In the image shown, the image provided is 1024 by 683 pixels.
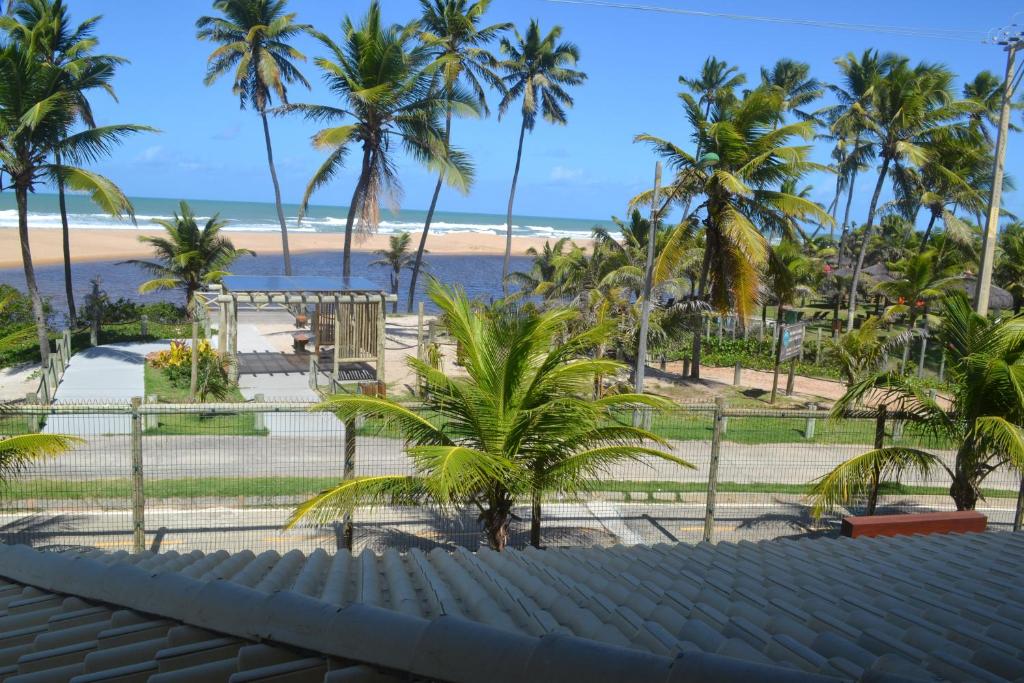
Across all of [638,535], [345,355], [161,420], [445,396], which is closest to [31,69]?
[161,420]

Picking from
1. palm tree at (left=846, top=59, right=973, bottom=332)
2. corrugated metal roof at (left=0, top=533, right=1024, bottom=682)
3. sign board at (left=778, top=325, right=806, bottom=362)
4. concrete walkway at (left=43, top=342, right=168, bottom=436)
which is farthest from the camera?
palm tree at (left=846, top=59, right=973, bottom=332)

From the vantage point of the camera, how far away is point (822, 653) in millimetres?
3781

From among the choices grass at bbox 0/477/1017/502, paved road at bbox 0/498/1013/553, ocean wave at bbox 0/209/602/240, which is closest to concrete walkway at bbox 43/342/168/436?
grass at bbox 0/477/1017/502

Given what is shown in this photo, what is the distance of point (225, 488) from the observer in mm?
11125

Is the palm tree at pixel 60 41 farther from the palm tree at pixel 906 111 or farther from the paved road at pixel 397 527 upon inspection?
the palm tree at pixel 906 111

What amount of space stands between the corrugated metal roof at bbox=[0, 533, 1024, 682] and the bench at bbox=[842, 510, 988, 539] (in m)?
0.97

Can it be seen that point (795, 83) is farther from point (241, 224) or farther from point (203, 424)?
point (241, 224)

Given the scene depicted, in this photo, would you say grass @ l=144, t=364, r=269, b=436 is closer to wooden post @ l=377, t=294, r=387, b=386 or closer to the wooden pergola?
the wooden pergola

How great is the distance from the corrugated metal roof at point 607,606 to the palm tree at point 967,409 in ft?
5.48

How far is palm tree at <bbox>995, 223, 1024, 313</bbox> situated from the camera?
33688 millimetres

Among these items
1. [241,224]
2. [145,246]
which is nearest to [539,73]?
[145,246]

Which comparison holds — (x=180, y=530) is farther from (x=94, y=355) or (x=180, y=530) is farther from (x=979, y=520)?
(x=94, y=355)

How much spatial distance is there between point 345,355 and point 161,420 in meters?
7.55

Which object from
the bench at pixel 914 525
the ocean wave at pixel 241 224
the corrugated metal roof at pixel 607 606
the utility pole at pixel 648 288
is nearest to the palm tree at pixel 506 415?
the corrugated metal roof at pixel 607 606
